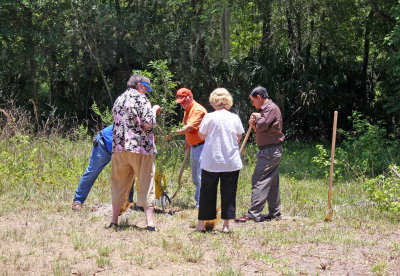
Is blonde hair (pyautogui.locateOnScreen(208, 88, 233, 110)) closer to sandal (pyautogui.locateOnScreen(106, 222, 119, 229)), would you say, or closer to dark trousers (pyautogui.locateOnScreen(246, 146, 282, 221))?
dark trousers (pyautogui.locateOnScreen(246, 146, 282, 221))

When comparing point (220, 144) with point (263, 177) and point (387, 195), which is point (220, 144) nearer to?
point (263, 177)

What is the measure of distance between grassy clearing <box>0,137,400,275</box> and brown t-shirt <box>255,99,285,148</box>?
43.4 inches

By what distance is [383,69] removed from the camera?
17.6 meters

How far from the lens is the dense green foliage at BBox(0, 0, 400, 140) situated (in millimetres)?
16375

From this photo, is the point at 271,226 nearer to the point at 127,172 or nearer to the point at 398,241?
the point at 398,241

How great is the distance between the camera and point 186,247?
17.4 ft

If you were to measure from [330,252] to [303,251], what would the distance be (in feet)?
0.91

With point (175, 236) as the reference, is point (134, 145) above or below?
above

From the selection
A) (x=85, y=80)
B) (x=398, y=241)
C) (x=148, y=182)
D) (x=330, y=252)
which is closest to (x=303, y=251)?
(x=330, y=252)

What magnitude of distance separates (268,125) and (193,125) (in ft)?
3.54

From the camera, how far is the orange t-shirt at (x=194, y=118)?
7.13m

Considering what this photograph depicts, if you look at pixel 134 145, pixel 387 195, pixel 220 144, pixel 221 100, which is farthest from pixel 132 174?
pixel 387 195

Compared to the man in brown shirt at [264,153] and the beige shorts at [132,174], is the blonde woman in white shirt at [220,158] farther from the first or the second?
the man in brown shirt at [264,153]

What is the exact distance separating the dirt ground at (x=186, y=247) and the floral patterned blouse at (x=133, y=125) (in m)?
1.01
